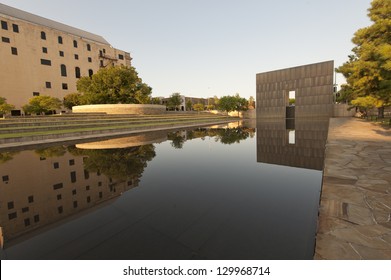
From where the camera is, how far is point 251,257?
2512 millimetres

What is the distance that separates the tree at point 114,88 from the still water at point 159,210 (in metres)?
32.0

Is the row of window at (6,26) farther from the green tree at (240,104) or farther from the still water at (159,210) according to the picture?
the green tree at (240,104)

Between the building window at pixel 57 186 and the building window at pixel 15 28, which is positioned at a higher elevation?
the building window at pixel 15 28

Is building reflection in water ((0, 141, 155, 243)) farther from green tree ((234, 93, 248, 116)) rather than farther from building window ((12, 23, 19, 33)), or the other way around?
green tree ((234, 93, 248, 116))

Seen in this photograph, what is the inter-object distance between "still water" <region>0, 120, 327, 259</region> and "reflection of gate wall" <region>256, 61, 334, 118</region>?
52774 millimetres

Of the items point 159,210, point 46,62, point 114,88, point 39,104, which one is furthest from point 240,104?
point 159,210

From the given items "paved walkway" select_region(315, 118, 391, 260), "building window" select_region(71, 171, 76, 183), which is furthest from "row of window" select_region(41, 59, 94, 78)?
"paved walkway" select_region(315, 118, 391, 260)

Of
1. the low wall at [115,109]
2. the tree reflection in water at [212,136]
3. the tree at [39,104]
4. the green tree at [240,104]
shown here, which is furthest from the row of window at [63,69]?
the green tree at [240,104]

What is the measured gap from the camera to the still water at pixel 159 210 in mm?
2713

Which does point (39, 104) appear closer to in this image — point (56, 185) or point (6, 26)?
point (6, 26)

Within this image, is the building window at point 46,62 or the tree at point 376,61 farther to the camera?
the building window at point 46,62

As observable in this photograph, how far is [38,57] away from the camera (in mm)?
43625

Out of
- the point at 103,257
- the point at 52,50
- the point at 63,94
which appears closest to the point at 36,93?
the point at 63,94
